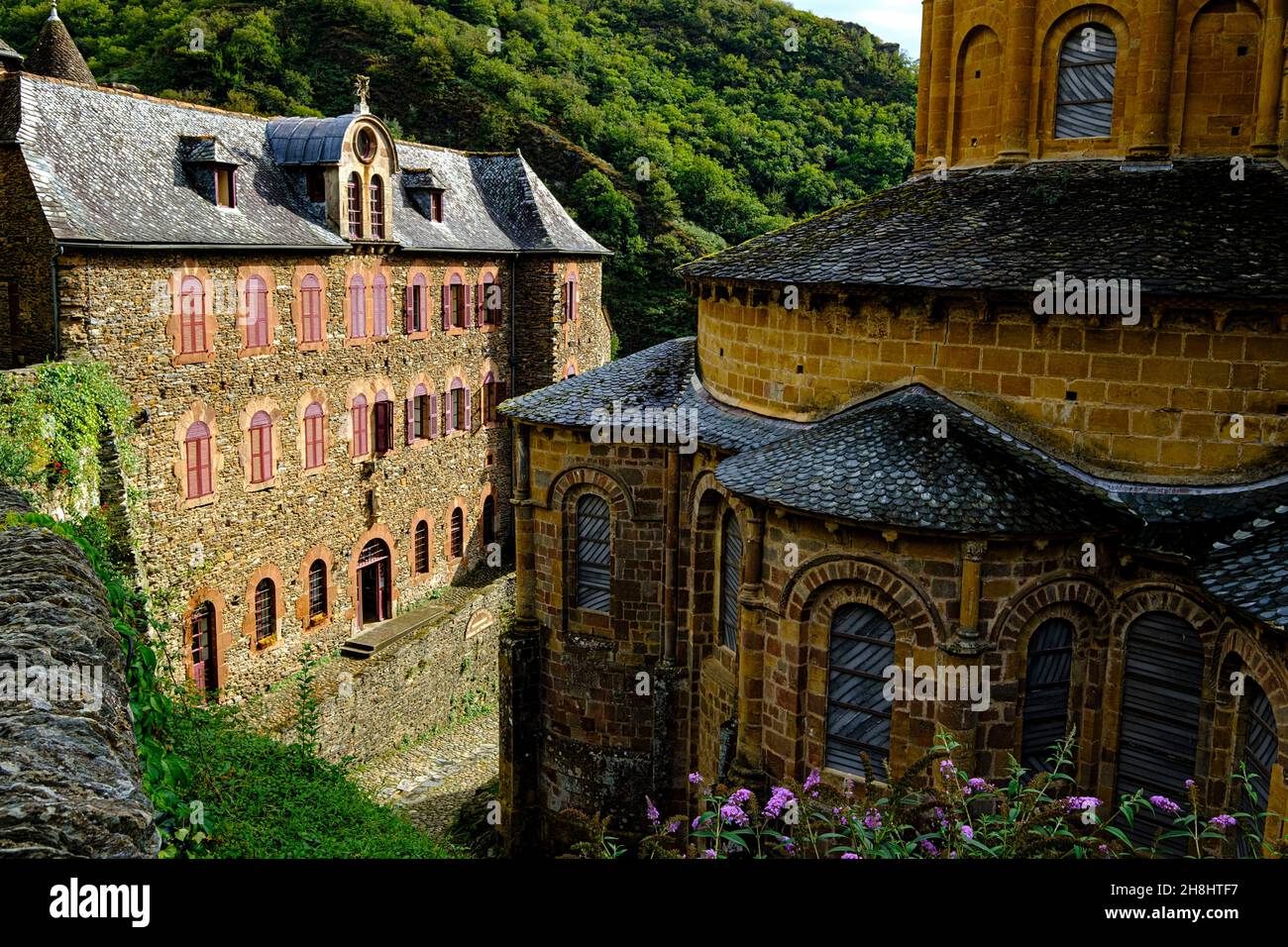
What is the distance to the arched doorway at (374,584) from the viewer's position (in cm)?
2911

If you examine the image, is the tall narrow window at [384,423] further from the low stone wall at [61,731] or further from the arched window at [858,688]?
the low stone wall at [61,731]

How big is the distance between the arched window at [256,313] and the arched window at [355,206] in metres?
3.86

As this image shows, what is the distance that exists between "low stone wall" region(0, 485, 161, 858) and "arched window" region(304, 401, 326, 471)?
1853 centimetres

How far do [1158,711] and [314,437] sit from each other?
67.7ft

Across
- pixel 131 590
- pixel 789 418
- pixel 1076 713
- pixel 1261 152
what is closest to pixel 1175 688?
pixel 1076 713

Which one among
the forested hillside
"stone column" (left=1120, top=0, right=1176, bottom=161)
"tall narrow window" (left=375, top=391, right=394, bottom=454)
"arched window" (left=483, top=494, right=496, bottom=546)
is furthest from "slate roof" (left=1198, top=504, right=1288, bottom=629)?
the forested hillside

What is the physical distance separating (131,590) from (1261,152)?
18.9m

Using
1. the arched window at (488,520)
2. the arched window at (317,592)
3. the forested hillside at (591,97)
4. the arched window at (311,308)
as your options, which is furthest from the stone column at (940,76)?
the forested hillside at (591,97)

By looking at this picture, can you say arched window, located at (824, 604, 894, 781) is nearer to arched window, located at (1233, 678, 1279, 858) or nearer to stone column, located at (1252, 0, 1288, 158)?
arched window, located at (1233, 678, 1279, 858)

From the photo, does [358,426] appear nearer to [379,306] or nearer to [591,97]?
[379,306]

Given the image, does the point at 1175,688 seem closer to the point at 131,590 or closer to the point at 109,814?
Result: the point at 109,814

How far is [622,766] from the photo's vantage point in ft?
57.7

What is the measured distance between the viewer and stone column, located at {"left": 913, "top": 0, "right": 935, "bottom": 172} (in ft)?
56.7
